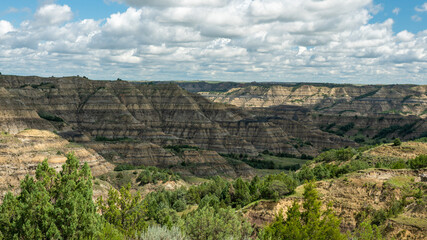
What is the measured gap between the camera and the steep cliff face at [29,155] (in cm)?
6888

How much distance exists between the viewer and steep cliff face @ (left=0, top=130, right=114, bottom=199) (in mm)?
68875

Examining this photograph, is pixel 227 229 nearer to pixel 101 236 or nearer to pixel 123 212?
pixel 123 212

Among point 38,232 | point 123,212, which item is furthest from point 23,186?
point 123,212

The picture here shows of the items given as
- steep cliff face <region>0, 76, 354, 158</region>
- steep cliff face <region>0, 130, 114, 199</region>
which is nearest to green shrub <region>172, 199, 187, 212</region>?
steep cliff face <region>0, 130, 114, 199</region>

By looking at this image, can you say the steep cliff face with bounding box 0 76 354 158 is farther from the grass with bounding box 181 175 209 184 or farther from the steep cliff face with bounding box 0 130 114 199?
the steep cliff face with bounding box 0 130 114 199

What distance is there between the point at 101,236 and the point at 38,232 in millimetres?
3940

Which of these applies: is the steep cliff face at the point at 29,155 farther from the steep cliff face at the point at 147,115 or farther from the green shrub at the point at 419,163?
the green shrub at the point at 419,163

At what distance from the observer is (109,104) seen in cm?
16775

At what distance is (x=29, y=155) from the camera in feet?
249

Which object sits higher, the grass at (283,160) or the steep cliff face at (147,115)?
the steep cliff face at (147,115)

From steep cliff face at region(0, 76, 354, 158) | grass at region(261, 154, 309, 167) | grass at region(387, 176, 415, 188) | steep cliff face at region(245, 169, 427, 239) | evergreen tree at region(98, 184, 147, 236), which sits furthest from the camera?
steep cliff face at region(0, 76, 354, 158)

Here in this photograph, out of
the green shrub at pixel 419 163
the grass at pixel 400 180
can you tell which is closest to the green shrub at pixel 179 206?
the grass at pixel 400 180

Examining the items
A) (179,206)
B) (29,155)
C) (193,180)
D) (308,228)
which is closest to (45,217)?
(308,228)

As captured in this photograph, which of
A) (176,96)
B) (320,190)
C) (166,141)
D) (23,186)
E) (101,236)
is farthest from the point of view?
(176,96)
